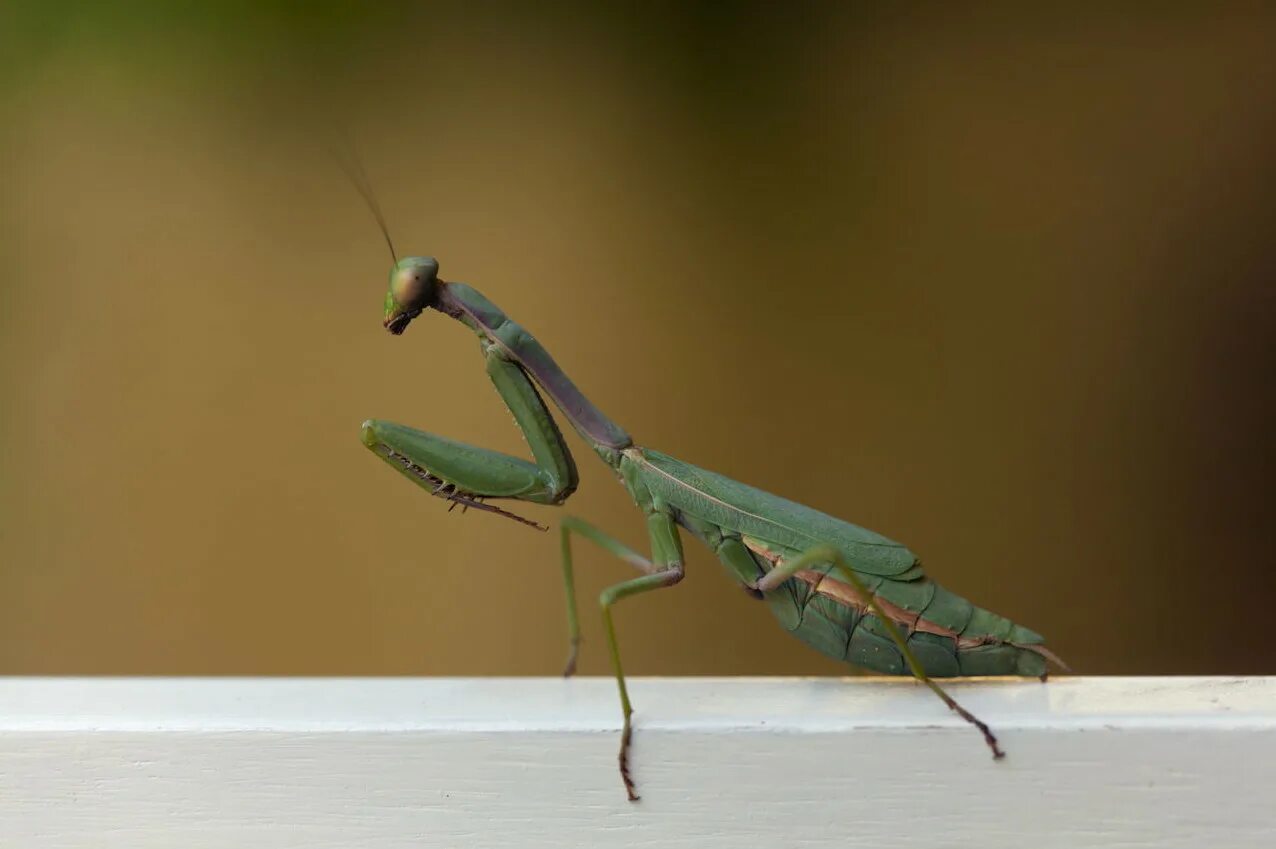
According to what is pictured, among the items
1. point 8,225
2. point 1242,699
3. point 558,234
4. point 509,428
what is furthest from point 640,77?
point 1242,699

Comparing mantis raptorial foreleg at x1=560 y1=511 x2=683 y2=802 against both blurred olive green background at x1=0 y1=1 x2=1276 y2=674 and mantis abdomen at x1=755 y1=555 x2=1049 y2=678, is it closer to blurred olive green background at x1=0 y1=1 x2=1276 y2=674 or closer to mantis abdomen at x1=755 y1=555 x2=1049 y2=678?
mantis abdomen at x1=755 y1=555 x2=1049 y2=678

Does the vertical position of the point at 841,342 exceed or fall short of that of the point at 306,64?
it falls short

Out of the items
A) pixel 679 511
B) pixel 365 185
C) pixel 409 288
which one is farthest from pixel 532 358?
pixel 365 185

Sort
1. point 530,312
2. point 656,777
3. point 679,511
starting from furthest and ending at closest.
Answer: point 530,312, point 679,511, point 656,777

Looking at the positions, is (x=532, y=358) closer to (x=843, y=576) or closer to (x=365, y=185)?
(x=843, y=576)

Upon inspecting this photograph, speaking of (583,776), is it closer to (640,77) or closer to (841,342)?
(841,342)

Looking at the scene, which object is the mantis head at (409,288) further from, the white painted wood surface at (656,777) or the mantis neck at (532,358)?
the white painted wood surface at (656,777)

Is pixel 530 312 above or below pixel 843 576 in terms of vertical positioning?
above
